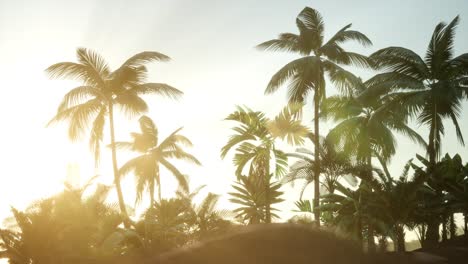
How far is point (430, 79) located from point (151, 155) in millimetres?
18650

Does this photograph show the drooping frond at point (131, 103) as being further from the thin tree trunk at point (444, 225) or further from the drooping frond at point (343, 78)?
the thin tree trunk at point (444, 225)

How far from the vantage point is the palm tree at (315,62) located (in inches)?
859

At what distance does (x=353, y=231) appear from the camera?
70.4ft

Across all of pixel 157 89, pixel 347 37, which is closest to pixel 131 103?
pixel 157 89

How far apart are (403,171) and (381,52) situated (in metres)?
6.54

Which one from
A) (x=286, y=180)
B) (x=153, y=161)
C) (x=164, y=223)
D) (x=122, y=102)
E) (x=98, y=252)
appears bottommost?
(x=98, y=252)

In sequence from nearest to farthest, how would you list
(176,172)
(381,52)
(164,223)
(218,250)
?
(218,250) < (381,52) < (164,223) < (176,172)

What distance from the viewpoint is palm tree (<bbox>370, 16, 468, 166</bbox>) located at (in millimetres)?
20578

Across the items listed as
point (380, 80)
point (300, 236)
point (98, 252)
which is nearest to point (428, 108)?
point (380, 80)

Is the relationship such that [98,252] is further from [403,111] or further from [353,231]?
[403,111]

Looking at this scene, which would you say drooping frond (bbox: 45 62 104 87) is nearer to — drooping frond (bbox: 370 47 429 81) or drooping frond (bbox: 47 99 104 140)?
drooping frond (bbox: 47 99 104 140)

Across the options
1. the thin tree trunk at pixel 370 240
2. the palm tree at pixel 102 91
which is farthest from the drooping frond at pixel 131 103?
the thin tree trunk at pixel 370 240

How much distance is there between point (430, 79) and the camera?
867 inches

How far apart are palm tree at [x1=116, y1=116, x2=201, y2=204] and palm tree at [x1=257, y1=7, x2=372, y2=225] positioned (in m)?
10.2
